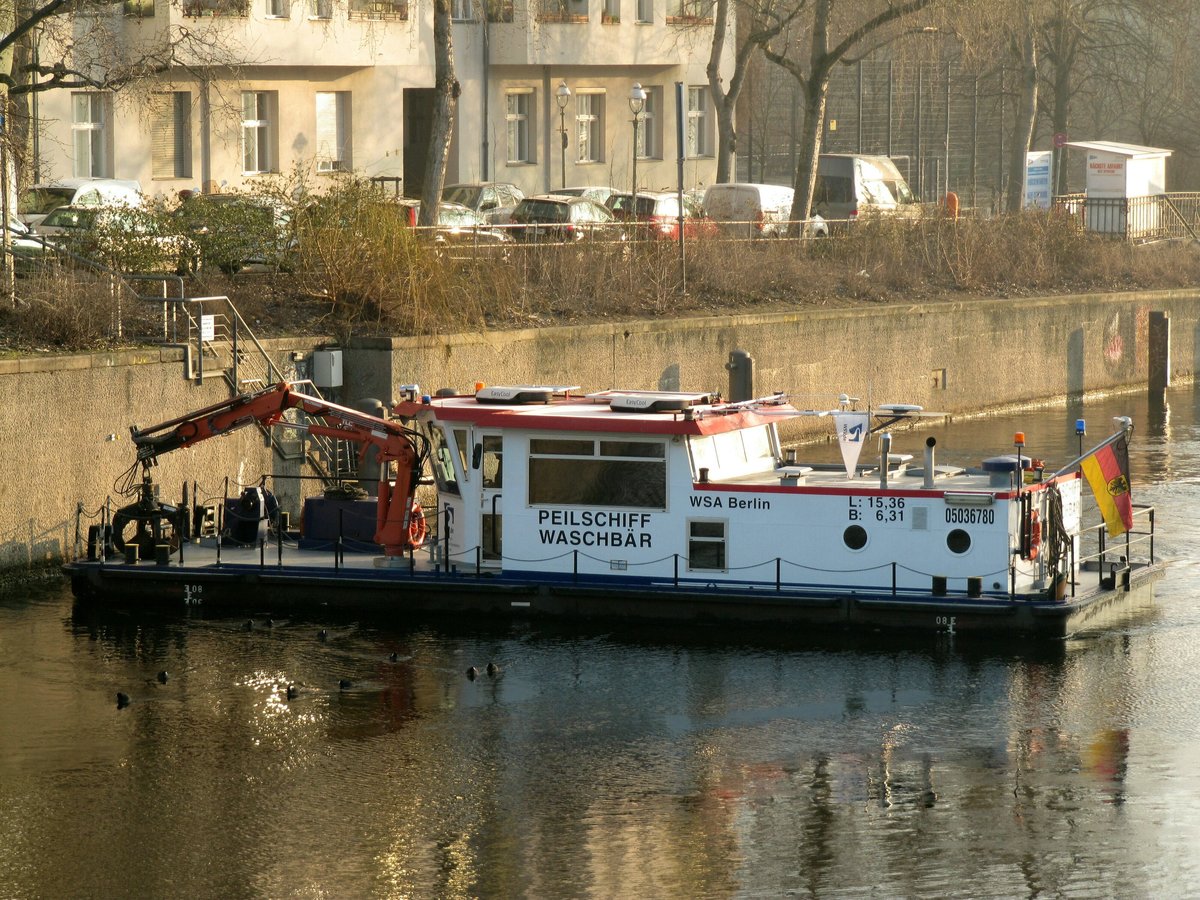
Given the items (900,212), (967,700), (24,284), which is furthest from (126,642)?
(900,212)

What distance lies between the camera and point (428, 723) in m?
20.0

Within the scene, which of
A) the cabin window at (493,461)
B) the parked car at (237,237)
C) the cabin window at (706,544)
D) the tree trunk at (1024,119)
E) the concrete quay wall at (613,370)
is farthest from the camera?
the tree trunk at (1024,119)

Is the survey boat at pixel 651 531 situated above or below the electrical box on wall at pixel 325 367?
below

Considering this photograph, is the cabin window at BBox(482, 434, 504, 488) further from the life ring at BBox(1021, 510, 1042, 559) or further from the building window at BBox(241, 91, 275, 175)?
the building window at BBox(241, 91, 275, 175)

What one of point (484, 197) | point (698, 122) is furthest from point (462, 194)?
point (698, 122)

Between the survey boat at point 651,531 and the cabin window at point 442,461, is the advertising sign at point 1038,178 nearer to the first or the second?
the survey boat at point 651,531

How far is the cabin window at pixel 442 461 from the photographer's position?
24297mm

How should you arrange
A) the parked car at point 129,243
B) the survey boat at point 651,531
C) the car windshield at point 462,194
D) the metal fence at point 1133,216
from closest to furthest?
the survey boat at point 651,531, the parked car at point 129,243, the car windshield at point 462,194, the metal fence at point 1133,216

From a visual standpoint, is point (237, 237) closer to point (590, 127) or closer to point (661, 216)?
point (661, 216)

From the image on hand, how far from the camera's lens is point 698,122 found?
65.8m

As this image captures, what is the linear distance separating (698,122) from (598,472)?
43.5 m

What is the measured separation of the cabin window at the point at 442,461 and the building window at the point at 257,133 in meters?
28.8

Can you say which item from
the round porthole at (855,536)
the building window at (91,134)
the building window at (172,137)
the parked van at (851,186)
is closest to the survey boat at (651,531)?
the round porthole at (855,536)

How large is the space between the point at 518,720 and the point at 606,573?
4.04 meters
